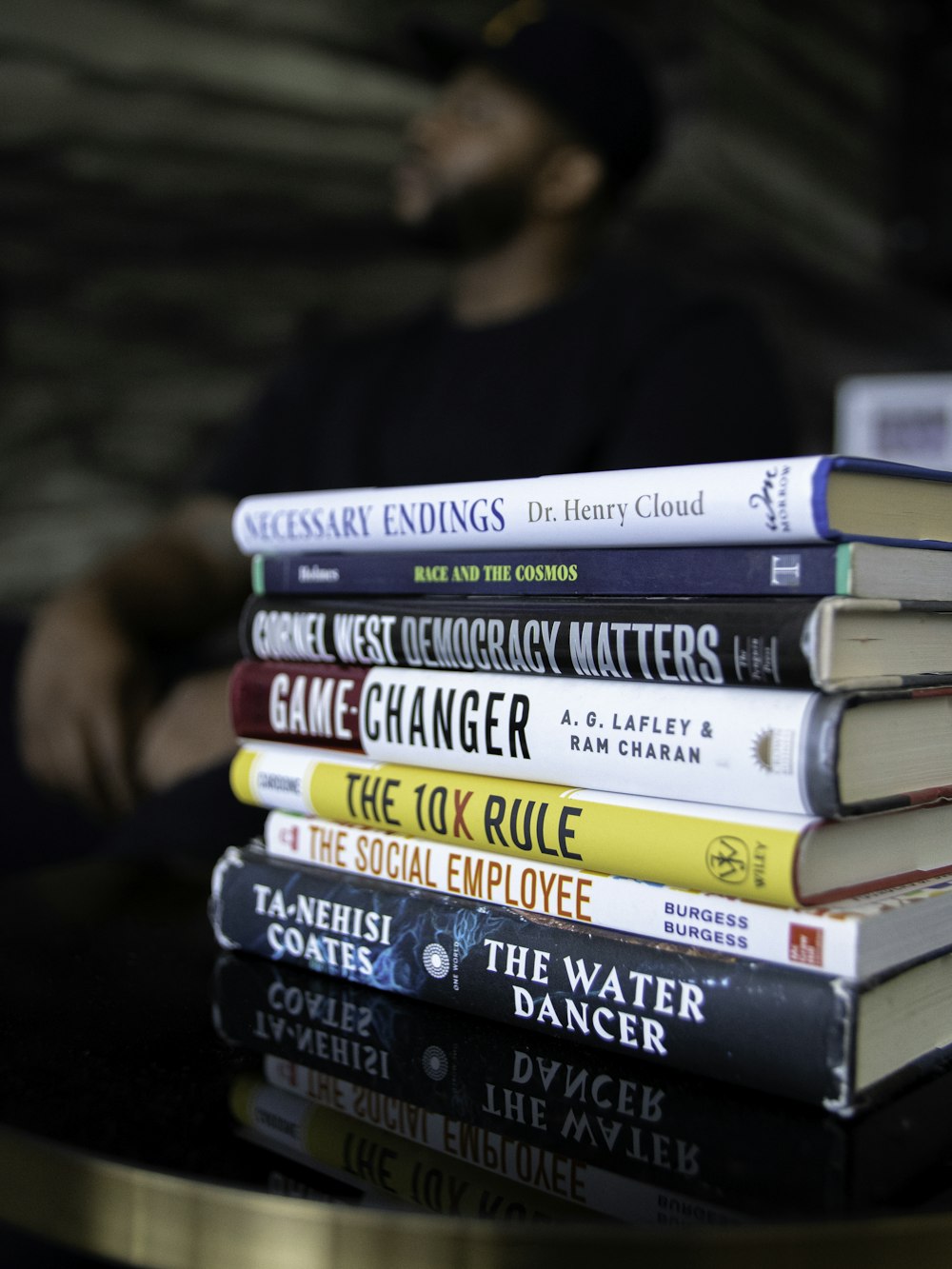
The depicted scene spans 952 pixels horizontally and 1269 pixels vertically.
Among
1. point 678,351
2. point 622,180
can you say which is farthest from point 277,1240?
point 622,180

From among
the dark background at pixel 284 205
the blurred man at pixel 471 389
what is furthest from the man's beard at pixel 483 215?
the dark background at pixel 284 205

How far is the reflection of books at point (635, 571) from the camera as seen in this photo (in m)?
0.49

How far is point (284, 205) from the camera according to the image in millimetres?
2279

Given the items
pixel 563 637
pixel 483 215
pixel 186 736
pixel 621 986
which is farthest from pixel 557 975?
pixel 483 215

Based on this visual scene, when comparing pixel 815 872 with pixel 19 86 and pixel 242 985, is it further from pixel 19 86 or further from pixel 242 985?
pixel 19 86

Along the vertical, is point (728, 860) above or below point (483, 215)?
below

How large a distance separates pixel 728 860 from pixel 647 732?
0.07 metres

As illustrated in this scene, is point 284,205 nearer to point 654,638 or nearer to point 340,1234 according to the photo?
point 654,638

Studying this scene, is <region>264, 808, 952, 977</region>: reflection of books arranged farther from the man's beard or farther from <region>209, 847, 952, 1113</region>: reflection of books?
the man's beard

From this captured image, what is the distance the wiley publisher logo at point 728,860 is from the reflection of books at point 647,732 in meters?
0.02

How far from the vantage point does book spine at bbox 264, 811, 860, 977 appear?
1.61ft

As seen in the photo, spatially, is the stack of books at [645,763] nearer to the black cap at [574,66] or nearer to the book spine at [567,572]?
the book spine at [567,572]

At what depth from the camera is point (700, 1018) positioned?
20.1 inches

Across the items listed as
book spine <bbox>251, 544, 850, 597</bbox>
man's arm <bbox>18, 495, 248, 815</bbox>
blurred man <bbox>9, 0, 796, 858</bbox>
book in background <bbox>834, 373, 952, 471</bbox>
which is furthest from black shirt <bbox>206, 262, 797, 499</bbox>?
book spine <bbox>251, 544, 850, 597</bbox>
